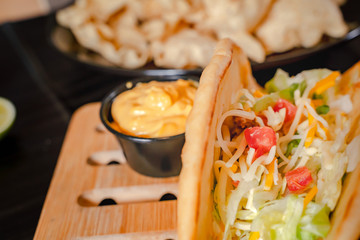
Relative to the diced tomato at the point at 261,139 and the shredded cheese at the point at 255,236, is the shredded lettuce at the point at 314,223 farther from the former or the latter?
the diced tomato at the point at 261,139

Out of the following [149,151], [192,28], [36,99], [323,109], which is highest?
[323,109]

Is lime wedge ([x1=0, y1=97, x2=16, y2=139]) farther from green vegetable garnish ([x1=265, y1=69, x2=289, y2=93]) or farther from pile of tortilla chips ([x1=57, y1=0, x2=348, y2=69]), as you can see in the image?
green vegetable garnish ([x1=265, y1=69, x2=289, y2=93])

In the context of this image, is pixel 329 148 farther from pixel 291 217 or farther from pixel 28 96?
pixel 28 96

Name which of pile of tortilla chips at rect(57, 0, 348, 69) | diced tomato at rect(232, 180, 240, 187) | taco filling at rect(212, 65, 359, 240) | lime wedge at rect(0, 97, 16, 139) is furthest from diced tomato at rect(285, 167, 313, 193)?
lime wedge at rect(0, 97, 16, 139)

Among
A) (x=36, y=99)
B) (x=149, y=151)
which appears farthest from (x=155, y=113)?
(x=36, y=99)

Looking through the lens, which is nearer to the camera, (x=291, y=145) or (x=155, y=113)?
(x=291, y=145)

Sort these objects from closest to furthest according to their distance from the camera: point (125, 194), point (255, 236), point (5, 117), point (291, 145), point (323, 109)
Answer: point (255, 236), point (291, 145), point (323, 109), point (125, 194), point (5, 117)

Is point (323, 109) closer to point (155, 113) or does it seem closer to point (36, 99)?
point (155, 113)

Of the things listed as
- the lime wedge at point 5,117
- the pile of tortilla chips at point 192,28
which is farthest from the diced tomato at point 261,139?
the lime wedge at point 5,117
